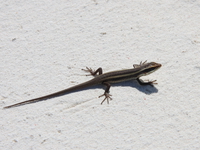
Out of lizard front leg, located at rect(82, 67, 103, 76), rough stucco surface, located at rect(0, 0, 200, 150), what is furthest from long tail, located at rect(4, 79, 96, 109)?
lizard front leg, located at rect(82, 67, 103, 76)

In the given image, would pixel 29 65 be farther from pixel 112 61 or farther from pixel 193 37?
pixel 193 37

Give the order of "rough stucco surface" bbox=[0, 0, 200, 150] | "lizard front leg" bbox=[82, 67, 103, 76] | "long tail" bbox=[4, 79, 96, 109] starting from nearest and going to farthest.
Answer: "rough stucco surface" bbox=[0, 0, 200, 150] < "long tail" bbox=[4, 79, 96, 109] < "lizard front leg" bbox=[82, 67, 103, 76]

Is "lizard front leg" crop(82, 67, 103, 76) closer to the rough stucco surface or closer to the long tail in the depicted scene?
the rough stucco surface

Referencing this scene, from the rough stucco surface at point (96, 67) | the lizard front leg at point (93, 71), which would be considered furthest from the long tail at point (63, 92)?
the lizard front leg at point (93, 71)

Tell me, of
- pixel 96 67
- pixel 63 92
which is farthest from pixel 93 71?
pixel 63 92

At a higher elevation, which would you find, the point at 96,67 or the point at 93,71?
the point at 96,67

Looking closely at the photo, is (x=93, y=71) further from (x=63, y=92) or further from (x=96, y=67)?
(x=63, y=92)

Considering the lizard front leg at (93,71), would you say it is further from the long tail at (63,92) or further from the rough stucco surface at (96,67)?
the long tail at (63,92)

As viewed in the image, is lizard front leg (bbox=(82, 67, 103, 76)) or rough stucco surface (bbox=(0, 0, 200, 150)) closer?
rough stucco surface (bbox=(0, 0, 200, 150))
